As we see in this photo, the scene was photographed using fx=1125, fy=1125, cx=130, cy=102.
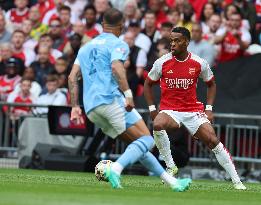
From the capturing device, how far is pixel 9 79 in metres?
23.9

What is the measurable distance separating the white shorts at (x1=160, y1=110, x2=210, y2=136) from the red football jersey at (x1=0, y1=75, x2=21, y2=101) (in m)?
7.89

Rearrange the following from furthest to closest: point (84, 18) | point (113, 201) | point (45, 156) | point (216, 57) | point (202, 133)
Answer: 1. point (84, 18)
2. point (216, 57)
3. point (45, 156)
4. point (202, 133)
5. point (113, 201)

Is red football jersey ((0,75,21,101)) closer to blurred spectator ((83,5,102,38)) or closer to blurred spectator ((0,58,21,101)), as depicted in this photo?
blurred spectator ((0,58,21,101))

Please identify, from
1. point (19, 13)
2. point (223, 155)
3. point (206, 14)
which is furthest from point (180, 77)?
point (19, 13)

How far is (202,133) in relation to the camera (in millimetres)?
15781

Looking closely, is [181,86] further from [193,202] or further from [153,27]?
[153,27]

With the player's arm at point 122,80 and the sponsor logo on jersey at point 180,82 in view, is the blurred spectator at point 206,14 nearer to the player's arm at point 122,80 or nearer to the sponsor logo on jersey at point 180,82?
the sponsor logo on jersey at point 180,82

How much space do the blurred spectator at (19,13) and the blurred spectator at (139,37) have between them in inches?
148

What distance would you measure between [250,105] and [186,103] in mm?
5052

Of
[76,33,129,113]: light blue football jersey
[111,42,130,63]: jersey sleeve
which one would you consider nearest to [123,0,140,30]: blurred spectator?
[76,33,129,113]: light blue football jersey

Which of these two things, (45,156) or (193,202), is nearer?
(193,202)

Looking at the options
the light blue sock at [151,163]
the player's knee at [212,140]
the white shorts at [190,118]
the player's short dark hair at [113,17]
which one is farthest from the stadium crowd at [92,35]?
the light blue sock at [151,163]

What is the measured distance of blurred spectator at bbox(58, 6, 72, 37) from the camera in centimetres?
2512

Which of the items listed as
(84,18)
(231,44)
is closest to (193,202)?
(231,44)
